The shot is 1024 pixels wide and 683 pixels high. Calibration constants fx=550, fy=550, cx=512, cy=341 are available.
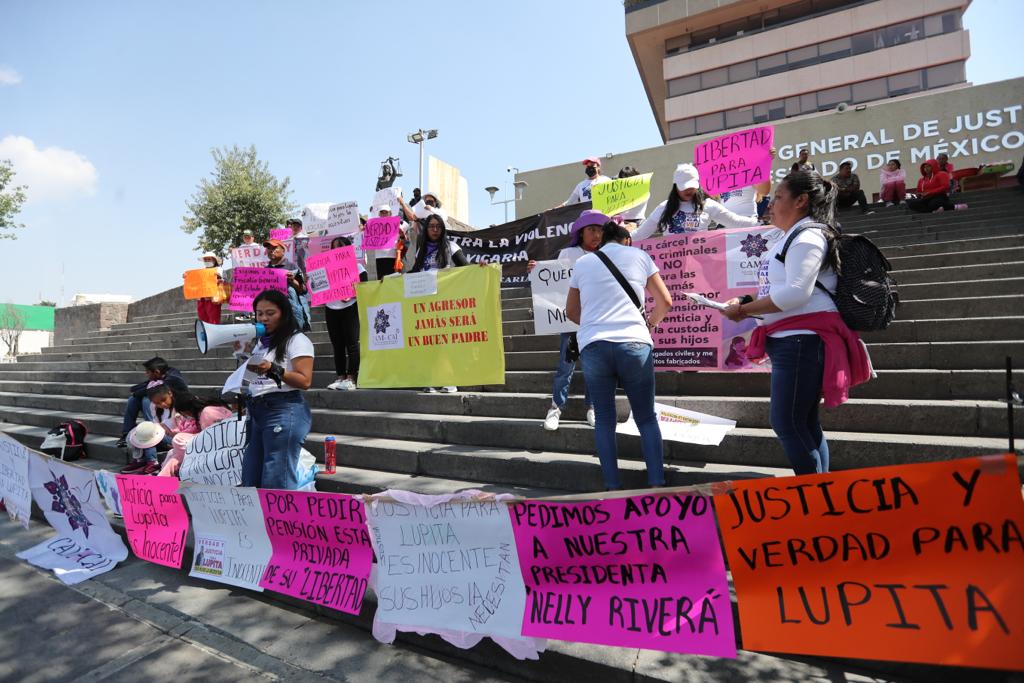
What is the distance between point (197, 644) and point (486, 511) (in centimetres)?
174

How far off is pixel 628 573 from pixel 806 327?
1.43m

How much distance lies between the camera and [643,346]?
11.1 ft

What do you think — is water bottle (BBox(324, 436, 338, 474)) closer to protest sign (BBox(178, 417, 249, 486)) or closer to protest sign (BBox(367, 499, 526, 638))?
protest sign (BBox(178, 417, 249, 486))

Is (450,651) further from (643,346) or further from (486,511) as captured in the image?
(643,346)

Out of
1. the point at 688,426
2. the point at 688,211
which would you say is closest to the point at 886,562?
the point at 688,426

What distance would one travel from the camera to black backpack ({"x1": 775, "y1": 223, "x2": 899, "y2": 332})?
101 inches

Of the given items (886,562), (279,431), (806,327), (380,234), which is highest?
(380,234)

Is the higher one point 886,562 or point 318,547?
point 886,562

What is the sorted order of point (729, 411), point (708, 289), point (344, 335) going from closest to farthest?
point (729, 411), point (708, 289), point (344, 335)

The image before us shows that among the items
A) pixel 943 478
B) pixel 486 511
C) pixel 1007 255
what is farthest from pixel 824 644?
pixel 1007 255

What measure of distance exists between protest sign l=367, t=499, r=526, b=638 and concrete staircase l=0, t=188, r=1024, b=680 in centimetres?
32

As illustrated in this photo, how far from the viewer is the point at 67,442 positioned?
678 centimetres

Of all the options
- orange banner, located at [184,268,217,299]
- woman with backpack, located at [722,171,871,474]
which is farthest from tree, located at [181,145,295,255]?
woman with backpack, located at [722,171,871,474]

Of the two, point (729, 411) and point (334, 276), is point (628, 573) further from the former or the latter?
point (334, 276)
